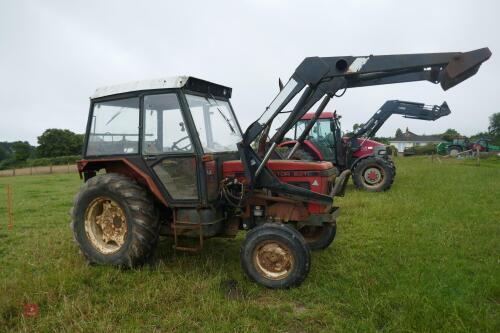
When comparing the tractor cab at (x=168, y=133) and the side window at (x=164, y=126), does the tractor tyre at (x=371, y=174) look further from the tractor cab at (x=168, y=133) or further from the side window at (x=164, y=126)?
the side window at (x=164, y=126)

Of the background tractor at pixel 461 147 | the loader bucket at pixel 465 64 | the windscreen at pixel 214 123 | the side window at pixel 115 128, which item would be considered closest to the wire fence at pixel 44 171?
the side window at pixel 115 128

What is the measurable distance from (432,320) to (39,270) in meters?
4.30

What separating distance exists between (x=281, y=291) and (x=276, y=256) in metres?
0.35

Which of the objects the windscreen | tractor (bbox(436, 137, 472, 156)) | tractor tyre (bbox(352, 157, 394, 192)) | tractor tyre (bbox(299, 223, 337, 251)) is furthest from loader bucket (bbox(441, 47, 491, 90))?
tractor (bbox(436, 137, 472, 156))

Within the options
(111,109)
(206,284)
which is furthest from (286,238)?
(111,109)

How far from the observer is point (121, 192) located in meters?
4.44

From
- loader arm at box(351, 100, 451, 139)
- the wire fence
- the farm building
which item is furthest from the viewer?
the farm building

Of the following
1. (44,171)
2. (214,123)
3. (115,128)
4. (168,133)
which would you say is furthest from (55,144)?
(168,133)

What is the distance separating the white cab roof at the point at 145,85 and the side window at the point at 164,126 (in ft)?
0.39

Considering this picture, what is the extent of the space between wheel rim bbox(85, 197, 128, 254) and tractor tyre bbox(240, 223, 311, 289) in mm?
1593

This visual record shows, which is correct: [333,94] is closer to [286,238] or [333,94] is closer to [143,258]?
[286,238]

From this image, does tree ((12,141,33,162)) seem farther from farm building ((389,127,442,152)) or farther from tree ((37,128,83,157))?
farm building ((389,127,442,152))

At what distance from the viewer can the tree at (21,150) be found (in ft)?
188

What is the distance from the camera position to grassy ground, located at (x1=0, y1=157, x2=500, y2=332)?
327cm
